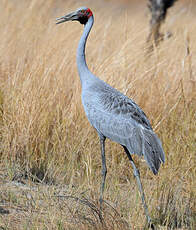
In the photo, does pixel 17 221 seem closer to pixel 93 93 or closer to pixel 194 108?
pixel 93 93

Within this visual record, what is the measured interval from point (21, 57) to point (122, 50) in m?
1.24

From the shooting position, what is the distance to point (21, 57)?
595 centimetres

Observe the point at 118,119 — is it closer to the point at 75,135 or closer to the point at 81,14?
the point at 75,135

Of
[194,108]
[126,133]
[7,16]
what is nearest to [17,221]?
[126,133]

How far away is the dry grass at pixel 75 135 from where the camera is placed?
3.88 metres

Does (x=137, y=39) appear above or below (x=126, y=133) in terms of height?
above

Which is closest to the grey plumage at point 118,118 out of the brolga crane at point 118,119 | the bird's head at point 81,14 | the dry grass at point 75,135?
the brolga crane at point 118,119

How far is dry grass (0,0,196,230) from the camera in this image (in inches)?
153

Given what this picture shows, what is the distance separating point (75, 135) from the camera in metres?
5.17

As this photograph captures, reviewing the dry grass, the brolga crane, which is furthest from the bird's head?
the dry grass

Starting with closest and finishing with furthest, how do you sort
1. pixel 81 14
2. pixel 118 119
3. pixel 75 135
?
1. pixel 118 119
2. pixel 81 14
3. pixel 75 135

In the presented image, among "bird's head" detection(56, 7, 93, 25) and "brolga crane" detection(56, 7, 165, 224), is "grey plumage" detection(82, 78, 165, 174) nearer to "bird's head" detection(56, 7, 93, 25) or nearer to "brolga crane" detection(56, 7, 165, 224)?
"brolga crane" detection(56, 7, 165, 224)

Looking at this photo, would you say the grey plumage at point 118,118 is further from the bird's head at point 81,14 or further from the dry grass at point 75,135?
the bird's head at point 81,14

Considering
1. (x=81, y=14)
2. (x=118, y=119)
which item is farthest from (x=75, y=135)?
(x=81, y=14)
